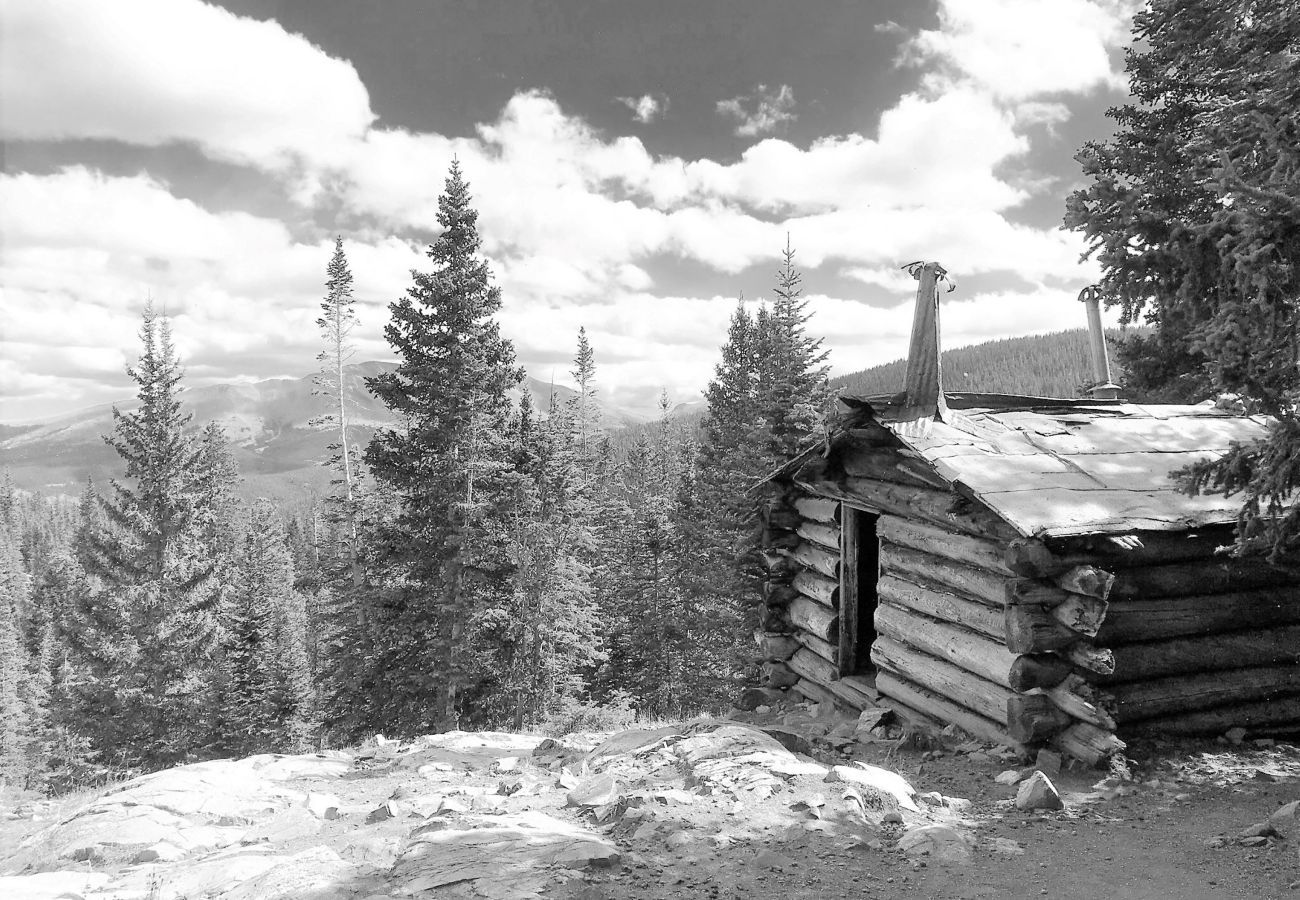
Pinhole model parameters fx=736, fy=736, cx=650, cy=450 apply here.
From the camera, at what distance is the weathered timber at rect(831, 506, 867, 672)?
10.3m

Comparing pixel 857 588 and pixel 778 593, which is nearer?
pixel 857 588

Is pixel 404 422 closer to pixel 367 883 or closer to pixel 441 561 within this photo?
pixel 441 561

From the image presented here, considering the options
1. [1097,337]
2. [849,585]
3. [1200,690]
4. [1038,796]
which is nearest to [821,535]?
[849,585]

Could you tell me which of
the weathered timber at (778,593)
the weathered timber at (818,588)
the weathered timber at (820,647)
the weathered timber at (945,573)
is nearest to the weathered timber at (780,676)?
the weathered timber at (820,647)

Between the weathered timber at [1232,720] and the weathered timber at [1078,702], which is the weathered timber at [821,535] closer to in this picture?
the weathered timber at [1078,702]

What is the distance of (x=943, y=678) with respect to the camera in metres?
Answer: 8.13

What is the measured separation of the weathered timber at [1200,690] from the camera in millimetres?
6949

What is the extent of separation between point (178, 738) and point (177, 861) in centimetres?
2319

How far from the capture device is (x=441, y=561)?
2072cm

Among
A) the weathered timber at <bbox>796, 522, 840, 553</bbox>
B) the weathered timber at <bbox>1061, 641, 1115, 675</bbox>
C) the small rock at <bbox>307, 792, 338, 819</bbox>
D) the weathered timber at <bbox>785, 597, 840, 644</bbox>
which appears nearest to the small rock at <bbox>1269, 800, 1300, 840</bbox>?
the weathered timber at <bbox>1061, 641, 1115, 675</bbox>

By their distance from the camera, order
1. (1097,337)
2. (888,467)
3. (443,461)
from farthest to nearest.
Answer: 1. (443,461)
2. (1097,337)
3. (888,467)

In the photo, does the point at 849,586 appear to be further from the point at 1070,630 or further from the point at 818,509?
the point at 1070,630

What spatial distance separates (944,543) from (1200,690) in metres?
2.65

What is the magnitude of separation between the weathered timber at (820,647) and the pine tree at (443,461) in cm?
1108
